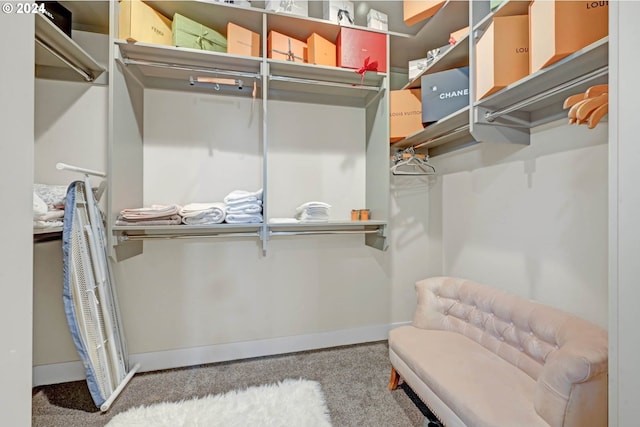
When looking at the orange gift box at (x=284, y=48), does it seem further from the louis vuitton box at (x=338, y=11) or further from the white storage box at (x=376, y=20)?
the white storage box at (x=376, y=20)

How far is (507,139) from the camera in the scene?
168 centimetres

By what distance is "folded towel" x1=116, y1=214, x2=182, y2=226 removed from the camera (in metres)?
1.76

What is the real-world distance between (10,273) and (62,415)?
188cm

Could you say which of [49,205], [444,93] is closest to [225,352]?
[49,205]

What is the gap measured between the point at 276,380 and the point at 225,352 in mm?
531

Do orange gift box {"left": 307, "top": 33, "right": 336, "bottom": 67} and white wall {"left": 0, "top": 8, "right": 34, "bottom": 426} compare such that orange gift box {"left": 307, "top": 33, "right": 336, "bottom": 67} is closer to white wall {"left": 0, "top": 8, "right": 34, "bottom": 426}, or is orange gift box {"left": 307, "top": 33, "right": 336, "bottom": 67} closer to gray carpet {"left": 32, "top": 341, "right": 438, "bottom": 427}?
white wall {"left": 0, "top": 8, "right": 34, "bottom": 426}

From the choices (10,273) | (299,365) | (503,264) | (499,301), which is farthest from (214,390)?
(503,264)

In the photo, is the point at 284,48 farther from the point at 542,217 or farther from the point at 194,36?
the point at 542,217

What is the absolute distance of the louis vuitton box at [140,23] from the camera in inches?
66.0

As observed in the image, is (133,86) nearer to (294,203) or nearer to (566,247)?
(294,203)

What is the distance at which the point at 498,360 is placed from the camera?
1.51 m

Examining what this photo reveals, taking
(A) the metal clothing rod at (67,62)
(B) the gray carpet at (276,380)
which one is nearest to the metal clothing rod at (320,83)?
(A) the metal clothing rod at (67,62)

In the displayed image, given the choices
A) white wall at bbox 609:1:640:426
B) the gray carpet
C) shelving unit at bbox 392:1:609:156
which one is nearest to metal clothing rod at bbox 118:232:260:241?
the gray carpet

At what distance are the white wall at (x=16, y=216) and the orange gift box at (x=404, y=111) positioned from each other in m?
2.04
